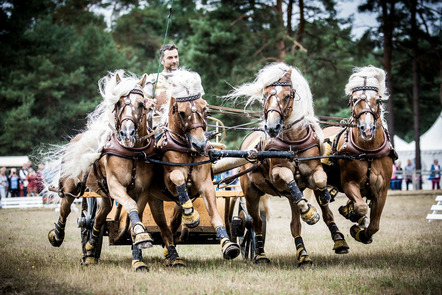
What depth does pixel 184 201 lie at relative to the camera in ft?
20.8

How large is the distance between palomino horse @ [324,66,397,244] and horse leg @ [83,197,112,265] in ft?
10.7

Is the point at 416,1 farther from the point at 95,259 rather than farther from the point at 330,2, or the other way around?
the point at 95,259

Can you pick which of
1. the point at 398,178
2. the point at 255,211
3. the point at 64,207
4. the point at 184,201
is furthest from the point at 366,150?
the point at 398,178

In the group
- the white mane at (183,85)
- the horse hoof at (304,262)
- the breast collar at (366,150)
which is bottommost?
the horse hoof at (304,262)

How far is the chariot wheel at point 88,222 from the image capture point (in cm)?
780

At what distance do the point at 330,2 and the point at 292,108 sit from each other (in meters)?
19.3

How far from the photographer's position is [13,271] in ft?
20.8

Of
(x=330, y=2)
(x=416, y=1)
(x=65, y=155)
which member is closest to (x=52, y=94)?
(x=330, y=2)

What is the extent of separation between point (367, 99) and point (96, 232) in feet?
13.5

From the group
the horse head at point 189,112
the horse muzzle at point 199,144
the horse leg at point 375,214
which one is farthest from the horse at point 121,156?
the horse leg at point 375,214

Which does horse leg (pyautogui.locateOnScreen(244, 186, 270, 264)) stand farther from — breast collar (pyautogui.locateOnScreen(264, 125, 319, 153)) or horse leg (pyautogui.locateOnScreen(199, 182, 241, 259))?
horse leg (pyautogui.locateOnScreen(199, 182, 241, 259))

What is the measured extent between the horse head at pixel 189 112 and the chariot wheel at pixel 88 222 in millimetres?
2174

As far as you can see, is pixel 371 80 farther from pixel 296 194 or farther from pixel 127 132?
pixel 127 132

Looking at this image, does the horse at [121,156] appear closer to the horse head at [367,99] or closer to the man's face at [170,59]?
the man's face at [170,59]
